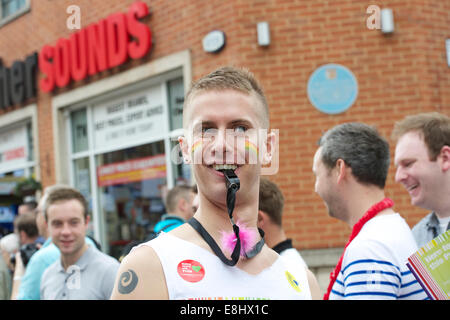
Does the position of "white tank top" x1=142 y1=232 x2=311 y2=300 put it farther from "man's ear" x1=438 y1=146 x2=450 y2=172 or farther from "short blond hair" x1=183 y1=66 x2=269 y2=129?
"man's ear" x1=438 y1=146 x2=450 y2=172

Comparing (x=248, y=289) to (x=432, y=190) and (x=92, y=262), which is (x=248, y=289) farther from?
(x=92, y=262)

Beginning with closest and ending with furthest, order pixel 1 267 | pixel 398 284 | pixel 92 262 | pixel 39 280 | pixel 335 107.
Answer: pixel 335 107 → pixel 398 284 → pixel 92 262 → pixel 39 280 → pixel 1 267

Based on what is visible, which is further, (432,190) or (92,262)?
(92,262)

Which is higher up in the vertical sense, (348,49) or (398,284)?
(348,49)

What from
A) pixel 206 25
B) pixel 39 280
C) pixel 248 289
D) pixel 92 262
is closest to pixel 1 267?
pixel 39 280

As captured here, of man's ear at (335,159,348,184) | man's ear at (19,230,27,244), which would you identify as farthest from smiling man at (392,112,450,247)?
man's ear at (19,230,27,244)

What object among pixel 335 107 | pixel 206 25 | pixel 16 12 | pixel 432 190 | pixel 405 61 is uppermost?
pixel 16 12

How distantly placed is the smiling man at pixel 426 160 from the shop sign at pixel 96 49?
5.63 meters

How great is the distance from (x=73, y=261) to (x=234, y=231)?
95.0 inches

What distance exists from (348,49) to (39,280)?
378 cm

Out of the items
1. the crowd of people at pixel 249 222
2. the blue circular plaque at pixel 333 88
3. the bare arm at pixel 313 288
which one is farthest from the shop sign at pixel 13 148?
the bare arm at pixel 313 288

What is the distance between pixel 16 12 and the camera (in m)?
10.3

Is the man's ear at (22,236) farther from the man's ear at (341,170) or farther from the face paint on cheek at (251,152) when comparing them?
the face paint on cheek at (251,152)
